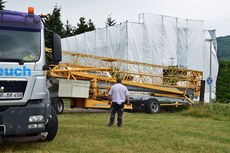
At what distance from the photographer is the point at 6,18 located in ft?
21.5

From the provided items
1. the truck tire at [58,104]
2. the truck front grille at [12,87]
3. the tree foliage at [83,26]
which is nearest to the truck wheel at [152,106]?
the truck tire at [58,104]

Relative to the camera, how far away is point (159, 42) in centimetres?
3191

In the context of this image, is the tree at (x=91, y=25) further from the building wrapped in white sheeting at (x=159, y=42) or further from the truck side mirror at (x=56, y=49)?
the truck side mirror at (x=56, y=49)

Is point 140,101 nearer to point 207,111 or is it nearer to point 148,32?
point 207,111

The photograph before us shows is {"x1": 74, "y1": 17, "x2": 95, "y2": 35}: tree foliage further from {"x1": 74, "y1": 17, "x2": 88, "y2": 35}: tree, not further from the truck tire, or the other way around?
the truck tire

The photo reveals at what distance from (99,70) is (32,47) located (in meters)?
10.3

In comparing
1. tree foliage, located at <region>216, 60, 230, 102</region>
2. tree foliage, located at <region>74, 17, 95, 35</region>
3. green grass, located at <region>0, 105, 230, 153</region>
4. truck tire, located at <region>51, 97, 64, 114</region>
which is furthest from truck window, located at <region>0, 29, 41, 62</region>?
tree foliage, located at <region>74, 17, 95, 35</region>

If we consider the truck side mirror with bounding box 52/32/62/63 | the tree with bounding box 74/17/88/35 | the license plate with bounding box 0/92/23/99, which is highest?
the tree with bounding box 74/17/88/35

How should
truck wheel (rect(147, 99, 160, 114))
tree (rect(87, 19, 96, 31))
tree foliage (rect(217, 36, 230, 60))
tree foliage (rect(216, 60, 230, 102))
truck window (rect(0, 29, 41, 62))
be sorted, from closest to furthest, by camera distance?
1. truck window (rect(0, 29, 41, 62))
2. truck wheel (rect(147, 99, 160, 114))
3. tree foliage (rect(216, 60, 230, 102))
4. tree (rect(87, 19, 96, 31))
5. tree foliage (rect(217, 36, 230, 60))

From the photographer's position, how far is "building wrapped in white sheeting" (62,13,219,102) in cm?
3092

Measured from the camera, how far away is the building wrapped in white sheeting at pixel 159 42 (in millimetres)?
30922

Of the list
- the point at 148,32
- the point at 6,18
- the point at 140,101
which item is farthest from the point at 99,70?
the point at 148,32

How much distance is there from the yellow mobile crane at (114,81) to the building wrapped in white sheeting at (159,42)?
360 inches

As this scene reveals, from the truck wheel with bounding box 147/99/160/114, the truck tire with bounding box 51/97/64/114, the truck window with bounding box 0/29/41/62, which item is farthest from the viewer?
the truck wheel with bounding box 147/99/160/114
